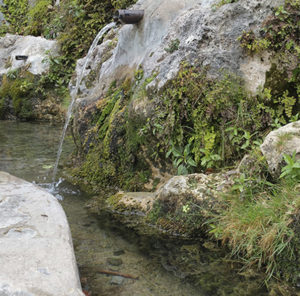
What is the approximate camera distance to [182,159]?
5145 mm

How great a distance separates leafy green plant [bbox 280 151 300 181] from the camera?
365cm

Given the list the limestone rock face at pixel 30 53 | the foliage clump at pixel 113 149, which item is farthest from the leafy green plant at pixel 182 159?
the limestone rock face at pixel 30 53

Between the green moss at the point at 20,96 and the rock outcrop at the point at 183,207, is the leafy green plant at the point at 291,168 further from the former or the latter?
the green moss at the point at 20,96

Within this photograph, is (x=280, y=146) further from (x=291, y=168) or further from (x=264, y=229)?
(x=264, y=229)

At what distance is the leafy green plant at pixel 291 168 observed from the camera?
12.0 ft

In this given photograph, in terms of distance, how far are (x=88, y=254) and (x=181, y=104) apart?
2.40 metres

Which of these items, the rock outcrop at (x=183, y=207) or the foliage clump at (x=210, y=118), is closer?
the rock outcrop at (x=183, y=207)

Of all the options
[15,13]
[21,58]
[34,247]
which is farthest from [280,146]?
[15,13]

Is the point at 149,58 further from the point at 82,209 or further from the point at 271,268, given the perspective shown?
the point at 271,268

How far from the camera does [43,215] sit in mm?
3357

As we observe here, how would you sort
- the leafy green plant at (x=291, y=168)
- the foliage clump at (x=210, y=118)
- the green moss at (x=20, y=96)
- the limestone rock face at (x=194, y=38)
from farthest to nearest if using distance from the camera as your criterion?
the green moss at (x=20, y=96) < the limestone rock face at (x=194, y=38) < the foliage clump at (x=210, y=118) < the leafy green plant at (x=291, y=168)

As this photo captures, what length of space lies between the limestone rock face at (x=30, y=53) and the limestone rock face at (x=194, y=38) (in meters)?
8.12

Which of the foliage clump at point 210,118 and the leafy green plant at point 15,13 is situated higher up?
the leafy green plant at point 15,13

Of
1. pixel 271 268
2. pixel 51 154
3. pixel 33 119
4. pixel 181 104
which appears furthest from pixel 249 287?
pixel 33 119
